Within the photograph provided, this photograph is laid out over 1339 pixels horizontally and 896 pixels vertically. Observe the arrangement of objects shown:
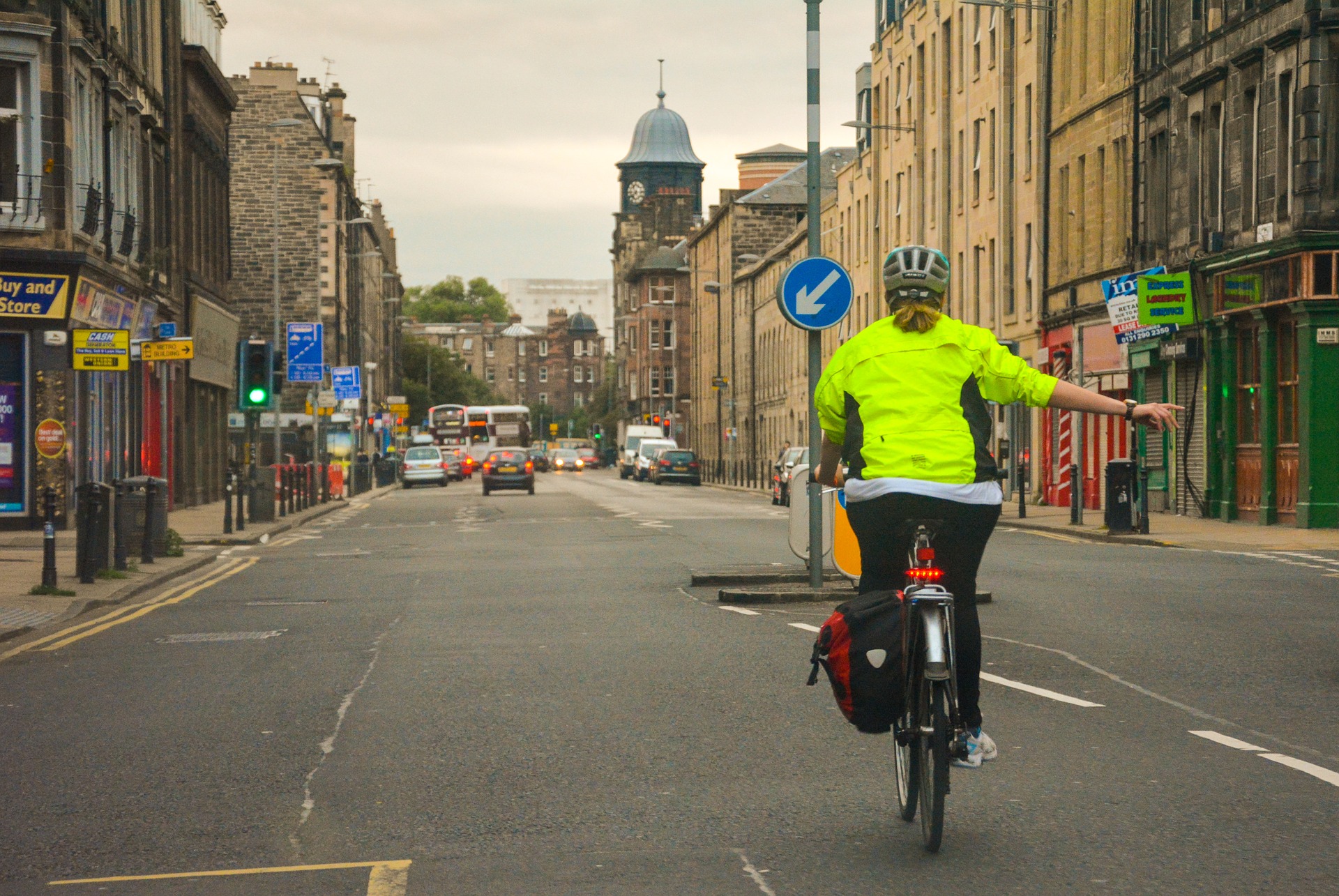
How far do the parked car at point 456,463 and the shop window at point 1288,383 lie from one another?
2621 inches

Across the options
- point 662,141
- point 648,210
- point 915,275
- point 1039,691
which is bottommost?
point 1039,691

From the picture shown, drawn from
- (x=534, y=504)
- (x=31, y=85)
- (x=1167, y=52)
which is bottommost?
(x=534, y=504)

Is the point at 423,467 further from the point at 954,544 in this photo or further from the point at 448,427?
the point at 954,544

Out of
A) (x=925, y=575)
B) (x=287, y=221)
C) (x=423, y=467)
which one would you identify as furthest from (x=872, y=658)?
(x=287, y=221)

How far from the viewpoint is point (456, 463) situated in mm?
94812

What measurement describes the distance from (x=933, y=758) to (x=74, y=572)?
52.0ft

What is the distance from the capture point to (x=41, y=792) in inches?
287

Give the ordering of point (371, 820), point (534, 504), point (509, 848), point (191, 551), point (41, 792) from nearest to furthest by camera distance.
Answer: point (509, 848) → point (371, 820) → point (41, 792) → point (191, 551) → point (534, 504)

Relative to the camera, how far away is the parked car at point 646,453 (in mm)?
85438

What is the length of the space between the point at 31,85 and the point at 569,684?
21131mm

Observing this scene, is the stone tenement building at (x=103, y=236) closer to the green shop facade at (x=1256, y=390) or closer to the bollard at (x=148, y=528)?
the bollard at (x=148, y=528)

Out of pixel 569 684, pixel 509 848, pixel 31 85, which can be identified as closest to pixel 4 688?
pixel 569 684

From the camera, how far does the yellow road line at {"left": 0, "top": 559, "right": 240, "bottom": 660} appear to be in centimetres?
1291

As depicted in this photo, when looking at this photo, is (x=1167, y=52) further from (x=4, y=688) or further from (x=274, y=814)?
(x=274, y=814)
